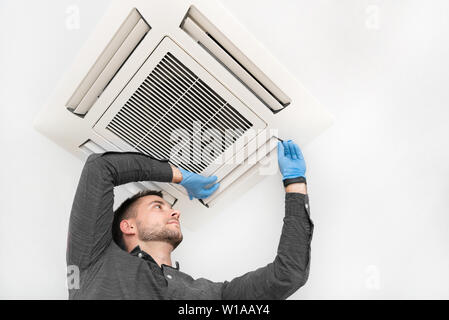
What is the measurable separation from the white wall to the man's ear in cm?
42

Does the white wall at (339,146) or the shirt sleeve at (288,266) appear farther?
the white wall at (339,146)

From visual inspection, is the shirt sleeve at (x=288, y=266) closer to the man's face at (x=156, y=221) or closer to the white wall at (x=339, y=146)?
the man's face at (x=156, y=221)

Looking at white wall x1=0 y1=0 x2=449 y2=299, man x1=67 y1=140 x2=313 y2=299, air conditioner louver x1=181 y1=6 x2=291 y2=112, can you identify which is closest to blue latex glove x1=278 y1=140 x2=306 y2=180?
man x1=67 y1=140 x2=313 y2=299

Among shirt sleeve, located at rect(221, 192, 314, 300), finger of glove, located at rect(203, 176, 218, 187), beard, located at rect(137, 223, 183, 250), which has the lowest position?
shirt sleeve, located at rect(221, 192, 314, 300)

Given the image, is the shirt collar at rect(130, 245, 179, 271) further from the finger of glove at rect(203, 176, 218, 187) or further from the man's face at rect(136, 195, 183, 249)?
the finger of glove at rect(203, 176, 218, 187)

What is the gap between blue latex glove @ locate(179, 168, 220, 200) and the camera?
1.49 metres

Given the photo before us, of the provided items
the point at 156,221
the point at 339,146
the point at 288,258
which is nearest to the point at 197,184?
the point at 156,221

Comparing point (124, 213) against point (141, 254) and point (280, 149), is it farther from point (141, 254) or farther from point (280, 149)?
point (280, 149)

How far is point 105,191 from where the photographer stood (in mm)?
1370

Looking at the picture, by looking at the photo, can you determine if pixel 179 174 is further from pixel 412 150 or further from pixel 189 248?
pixel 412 150

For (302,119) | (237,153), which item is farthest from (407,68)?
(237,153)

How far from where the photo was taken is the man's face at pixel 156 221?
1.49 metres

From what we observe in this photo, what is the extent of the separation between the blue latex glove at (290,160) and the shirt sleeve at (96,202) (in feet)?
1.35

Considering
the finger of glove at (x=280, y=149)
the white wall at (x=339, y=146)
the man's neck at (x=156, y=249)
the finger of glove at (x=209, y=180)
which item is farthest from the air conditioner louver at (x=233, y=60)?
the man's neck at (x=156, y=249)
